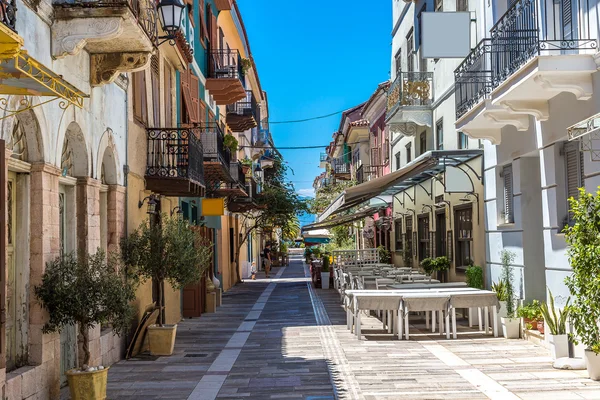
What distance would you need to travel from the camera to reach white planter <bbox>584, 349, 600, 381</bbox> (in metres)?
9.01

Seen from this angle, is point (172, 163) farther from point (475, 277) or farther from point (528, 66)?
point (528, 66)

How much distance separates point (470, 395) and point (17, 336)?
511cm

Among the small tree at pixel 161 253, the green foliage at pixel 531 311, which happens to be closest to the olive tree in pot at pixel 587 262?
the green foliage at pixel 531 311

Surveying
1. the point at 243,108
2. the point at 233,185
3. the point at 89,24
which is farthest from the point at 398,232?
the point at 89,24

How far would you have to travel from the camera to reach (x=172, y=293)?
1680 cm

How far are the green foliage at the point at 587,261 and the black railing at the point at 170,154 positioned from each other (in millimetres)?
7584

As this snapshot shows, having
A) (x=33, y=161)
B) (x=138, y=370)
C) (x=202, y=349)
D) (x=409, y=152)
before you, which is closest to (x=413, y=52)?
(x=409, y=152)

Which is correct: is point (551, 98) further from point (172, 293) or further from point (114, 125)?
point (172, 293)

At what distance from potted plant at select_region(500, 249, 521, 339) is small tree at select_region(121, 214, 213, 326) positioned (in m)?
5.47

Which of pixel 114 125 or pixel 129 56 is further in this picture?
pixel 114 125

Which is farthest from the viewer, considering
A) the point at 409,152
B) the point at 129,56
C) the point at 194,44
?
the point at 409,152

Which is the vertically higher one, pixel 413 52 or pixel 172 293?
pixel 413 52

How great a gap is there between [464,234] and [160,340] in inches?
303

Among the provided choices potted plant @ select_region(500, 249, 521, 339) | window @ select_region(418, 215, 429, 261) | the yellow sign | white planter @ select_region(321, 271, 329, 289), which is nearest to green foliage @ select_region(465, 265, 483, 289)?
potted plant @ select_region(500, 249, 521, 339)
